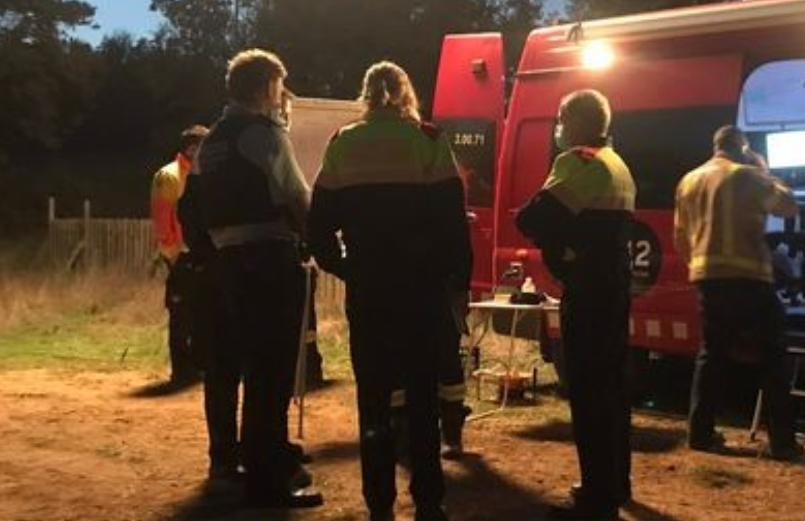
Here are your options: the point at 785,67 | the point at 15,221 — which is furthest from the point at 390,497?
the point at 15,221

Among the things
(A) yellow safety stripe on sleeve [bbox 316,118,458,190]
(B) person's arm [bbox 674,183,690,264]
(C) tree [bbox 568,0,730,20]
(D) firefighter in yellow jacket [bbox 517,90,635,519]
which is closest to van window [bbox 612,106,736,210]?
(B) person's arm [bbox 674,183,690,264]

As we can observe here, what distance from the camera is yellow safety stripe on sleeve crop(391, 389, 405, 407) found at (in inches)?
204

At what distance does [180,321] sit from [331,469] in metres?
3.32

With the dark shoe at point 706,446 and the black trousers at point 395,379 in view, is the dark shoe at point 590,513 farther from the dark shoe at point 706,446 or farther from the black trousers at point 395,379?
the dark shoe at point 706,446

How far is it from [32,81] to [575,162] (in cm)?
4087

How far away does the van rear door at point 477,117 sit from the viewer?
1001cm

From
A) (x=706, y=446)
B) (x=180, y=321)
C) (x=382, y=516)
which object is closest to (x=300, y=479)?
(x=382, y=516)

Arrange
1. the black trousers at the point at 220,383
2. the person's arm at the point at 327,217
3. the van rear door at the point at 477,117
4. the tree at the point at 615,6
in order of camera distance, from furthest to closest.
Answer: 1. the tree at the point at 615,6
2. the van rear door at the point at 477,117
3. the black trousers at the point at 220,383
4. the person's arm at the point at 327,217

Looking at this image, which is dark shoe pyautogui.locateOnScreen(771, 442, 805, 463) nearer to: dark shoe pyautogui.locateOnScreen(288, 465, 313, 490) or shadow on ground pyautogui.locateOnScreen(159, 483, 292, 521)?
dark shoe pyautogui.locateOnScreen(288, 465, 313, 490)

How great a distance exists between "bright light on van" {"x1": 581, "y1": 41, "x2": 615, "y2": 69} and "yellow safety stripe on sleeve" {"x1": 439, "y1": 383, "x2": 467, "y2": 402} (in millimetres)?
3202

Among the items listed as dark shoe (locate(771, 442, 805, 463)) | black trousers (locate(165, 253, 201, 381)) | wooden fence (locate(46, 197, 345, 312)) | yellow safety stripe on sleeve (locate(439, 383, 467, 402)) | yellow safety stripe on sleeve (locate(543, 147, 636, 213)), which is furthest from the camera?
wooden fence (locate(46, 197, 345, 312))

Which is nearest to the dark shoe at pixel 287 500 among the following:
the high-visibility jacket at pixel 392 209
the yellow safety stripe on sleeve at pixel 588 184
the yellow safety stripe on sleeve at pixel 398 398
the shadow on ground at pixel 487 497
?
the shadow on ground at pixel 487 497

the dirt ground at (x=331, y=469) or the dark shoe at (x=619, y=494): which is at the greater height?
the dark shoe at (x=619, y=494)

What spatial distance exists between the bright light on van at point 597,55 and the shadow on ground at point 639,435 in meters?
2.51
